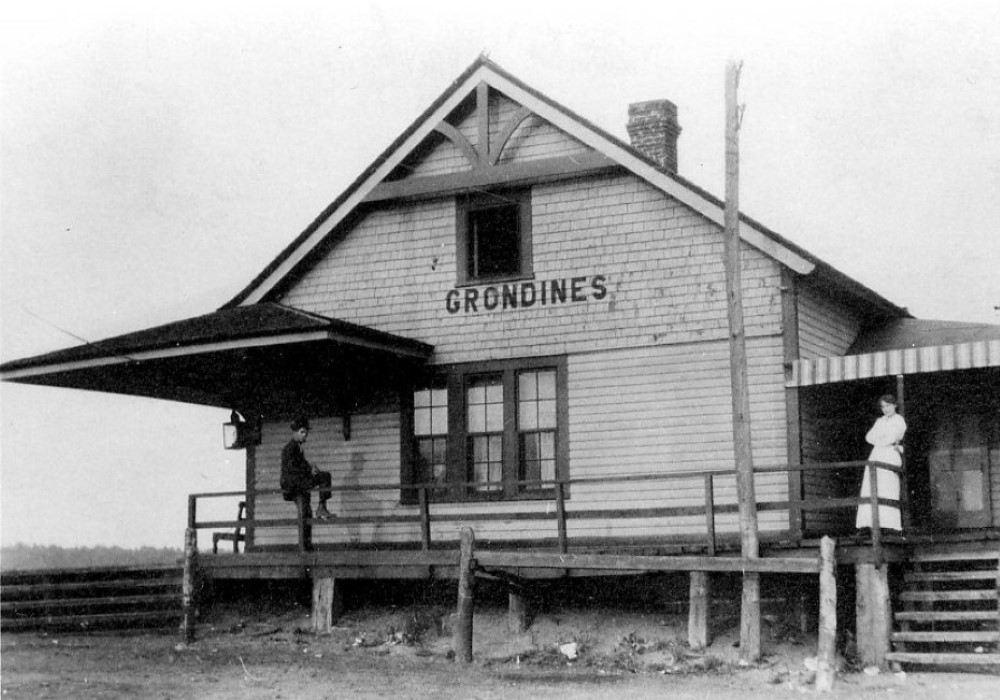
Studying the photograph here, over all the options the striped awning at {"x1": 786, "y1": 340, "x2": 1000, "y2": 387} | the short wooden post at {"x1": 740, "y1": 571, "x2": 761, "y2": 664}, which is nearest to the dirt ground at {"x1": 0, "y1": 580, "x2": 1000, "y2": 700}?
the short wooden post at {"x1": 740, "y1": 571, "x2": 761, "y2": 664}

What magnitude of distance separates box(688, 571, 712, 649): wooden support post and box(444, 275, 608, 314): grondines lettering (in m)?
4.37

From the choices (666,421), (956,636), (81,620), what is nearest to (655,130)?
(666,421)

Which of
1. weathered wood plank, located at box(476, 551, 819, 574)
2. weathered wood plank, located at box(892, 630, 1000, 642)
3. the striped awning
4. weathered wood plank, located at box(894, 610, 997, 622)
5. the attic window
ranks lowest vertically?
weathered wood plank, located at box(892, 630, 1000, 642)

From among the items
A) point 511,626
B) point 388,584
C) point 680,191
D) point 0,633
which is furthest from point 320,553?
point 680,191

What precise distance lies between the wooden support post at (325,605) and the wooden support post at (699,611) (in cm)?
513

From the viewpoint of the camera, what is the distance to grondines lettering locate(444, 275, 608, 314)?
61.2ft

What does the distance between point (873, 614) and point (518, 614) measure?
466 cm

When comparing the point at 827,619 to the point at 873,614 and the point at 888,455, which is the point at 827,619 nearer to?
the point at 873,614

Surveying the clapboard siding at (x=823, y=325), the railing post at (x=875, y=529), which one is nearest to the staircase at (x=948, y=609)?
the railing post at (x=875, y=529)

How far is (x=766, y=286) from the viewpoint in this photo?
17484 mm

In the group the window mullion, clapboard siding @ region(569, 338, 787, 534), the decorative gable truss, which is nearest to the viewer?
clapboard siding @ region(569, 338, 787, 534)

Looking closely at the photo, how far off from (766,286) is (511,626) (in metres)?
5.50

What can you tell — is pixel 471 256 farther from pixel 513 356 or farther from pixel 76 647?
pixel 76 647

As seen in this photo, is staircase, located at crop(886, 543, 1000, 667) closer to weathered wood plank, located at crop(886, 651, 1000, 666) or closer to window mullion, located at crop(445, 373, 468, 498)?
weathered wood plank, located at crop(886, 651, 1000, 666)
